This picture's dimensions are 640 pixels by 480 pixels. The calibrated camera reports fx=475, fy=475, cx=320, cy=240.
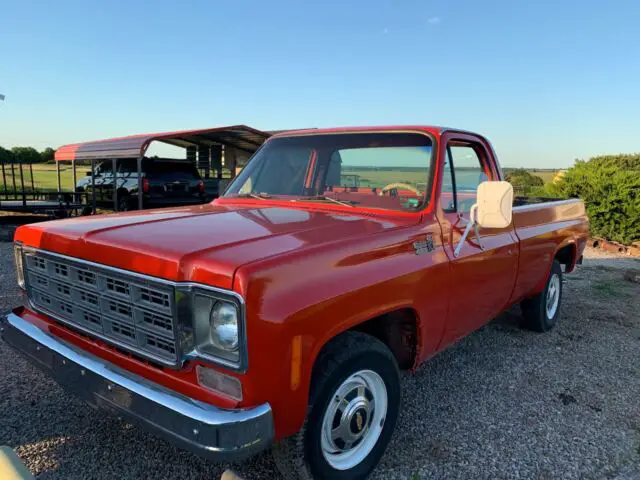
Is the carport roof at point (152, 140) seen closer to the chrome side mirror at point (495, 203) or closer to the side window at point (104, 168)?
the side window at point (104, 168)

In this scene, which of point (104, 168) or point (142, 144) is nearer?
point (142, 144)

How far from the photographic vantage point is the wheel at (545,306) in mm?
4883

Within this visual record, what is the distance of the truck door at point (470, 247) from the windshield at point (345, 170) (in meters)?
0.21

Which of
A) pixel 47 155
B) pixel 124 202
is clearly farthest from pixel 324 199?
pixel 47 155

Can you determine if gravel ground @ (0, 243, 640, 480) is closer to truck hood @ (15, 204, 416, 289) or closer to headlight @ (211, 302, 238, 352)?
headlight @ (211, 302, 238, 352)

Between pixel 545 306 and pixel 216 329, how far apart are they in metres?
4.09

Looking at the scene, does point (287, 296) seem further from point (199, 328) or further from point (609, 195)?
point (609, 195)

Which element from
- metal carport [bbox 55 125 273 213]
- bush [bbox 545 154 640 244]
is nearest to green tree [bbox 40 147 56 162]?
metal carport [bbox 55 125 273 213]

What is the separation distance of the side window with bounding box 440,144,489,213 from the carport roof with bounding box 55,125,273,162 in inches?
368

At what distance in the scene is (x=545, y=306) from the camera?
16.3 ft

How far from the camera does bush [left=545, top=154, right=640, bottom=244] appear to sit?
12078 mm

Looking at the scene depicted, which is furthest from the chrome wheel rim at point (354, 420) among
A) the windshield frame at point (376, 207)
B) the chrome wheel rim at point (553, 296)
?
the chrome wheel rim at point (553, 296)

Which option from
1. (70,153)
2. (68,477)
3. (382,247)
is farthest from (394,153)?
(70,153)

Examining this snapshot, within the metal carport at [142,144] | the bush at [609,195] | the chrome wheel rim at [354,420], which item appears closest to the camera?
the chrome wheel rim at [354,420]
